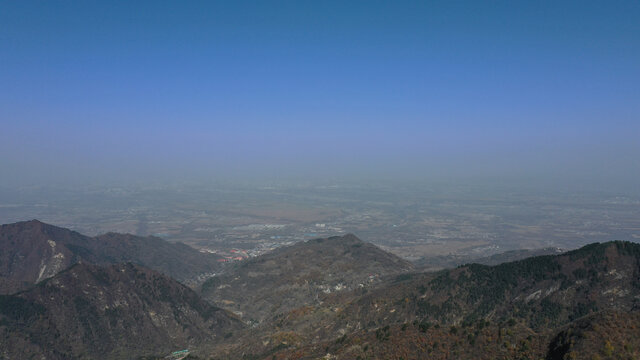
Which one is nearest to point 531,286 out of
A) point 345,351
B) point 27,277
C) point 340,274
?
point 345,351

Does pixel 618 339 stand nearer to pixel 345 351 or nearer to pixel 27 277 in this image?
pixel 345 351

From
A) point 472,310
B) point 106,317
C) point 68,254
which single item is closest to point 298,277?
point 106,317

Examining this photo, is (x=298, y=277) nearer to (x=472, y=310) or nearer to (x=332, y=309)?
(x=332, y=309)

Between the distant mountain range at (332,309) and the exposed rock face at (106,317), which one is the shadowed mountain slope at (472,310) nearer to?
the distant mountain range at (332,309)

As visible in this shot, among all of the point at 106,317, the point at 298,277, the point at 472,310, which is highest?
the point at 472,310

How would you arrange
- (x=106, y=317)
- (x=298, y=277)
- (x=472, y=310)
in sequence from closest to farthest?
(x=472, y=310) → (x=106, y=317) → (x=298, y=277)
